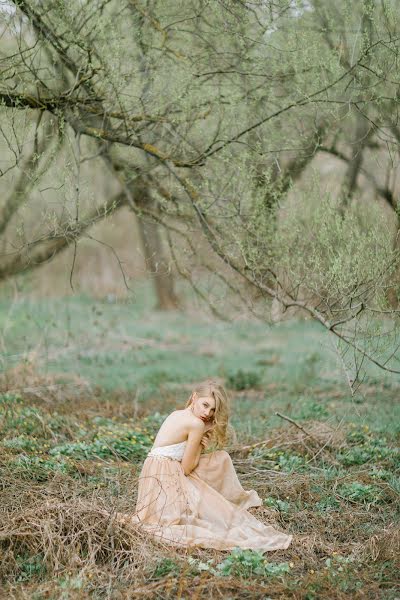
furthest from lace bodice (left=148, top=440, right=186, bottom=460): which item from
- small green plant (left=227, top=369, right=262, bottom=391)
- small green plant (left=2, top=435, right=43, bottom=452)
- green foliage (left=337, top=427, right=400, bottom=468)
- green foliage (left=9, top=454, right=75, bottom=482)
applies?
small green plant (left=227, top=369, right=262, bottom=391)

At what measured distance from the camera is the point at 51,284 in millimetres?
18766

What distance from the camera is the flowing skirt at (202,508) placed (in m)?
4.90

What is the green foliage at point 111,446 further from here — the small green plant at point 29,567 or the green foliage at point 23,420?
the small green plant at point 29,567

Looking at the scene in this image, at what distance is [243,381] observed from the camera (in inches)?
425

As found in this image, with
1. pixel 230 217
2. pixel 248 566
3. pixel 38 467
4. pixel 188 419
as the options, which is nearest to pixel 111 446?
pixel 38 467

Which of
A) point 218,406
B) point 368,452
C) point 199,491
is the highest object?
point 218,406

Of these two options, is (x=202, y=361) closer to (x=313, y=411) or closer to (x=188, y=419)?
(x=313, y=411)

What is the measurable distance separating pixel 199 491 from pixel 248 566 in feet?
2.98

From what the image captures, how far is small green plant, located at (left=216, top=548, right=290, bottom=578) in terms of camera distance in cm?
443

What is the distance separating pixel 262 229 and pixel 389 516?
293cm

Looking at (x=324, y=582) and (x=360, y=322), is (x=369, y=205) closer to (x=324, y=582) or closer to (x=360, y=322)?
(x=360, y=322)

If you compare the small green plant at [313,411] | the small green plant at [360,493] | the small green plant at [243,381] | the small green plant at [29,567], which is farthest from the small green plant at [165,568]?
the small green plant at [243,381]

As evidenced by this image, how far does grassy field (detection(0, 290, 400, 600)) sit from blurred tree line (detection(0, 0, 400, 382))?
88cm

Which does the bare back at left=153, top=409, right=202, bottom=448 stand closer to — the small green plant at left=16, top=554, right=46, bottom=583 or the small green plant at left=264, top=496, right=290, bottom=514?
the small green plant at left=264, top=496, right=290, bottom=514
